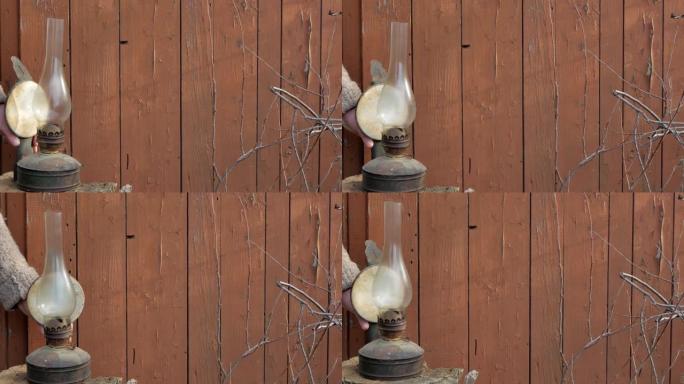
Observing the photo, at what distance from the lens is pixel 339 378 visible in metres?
2.93

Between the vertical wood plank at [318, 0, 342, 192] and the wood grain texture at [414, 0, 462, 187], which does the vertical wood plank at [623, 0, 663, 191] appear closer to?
the wood grain texture at [414, 0, 462, 187]

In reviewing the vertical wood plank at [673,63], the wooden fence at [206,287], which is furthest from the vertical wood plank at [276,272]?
the vertical wood plank at [673,63]

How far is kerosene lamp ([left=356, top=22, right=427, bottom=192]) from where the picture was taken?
261 cm

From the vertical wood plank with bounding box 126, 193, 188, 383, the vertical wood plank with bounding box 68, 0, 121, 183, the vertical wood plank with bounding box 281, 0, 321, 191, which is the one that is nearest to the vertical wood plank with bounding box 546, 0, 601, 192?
the vertical wood plank with bounding box 281, 0, 321, 191

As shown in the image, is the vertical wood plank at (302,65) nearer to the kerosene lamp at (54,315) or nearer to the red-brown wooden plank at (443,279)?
the red-brown wooden plank at (443,279)

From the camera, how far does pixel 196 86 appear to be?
297 cm

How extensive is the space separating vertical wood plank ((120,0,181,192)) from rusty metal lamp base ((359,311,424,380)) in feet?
2.32

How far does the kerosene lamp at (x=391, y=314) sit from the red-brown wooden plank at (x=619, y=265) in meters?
0.62

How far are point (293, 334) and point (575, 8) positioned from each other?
1.15 metres

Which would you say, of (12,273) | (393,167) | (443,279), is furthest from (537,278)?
(12,273)

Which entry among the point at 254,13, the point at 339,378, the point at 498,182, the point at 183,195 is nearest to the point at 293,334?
the point at 339,378

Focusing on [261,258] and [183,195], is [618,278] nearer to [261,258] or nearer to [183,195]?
[261,258]

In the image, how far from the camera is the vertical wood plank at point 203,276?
2938 millimetres

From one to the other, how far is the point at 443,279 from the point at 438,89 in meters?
0.50
